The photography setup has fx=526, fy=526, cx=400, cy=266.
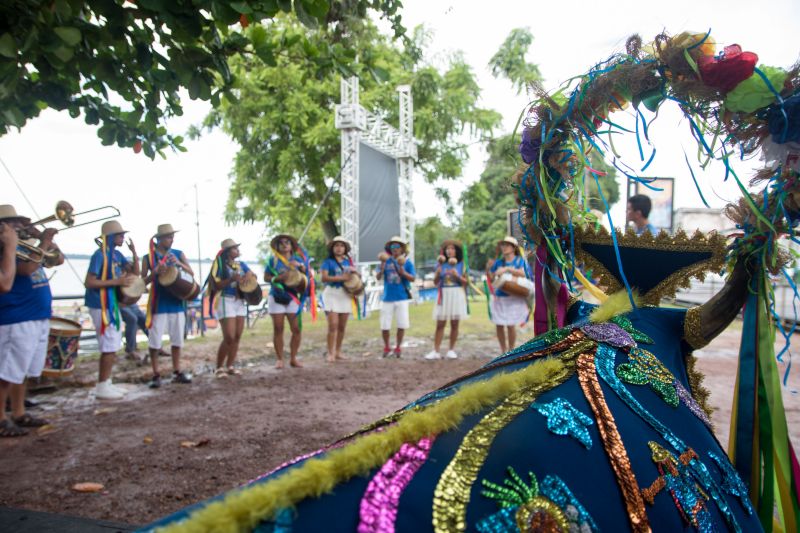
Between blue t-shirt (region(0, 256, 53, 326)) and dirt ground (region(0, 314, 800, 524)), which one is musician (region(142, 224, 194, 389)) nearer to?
dirt ground (region(0, 314, 800, 524))

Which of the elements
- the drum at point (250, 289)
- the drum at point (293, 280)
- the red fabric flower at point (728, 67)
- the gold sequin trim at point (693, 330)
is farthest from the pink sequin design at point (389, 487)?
the drum at point (293, 280)

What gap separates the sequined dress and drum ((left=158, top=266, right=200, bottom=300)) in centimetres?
590

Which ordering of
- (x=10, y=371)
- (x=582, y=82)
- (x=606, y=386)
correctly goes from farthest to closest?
(x=10, y=371) → (x=582, y=82) → (x=606, y=386)

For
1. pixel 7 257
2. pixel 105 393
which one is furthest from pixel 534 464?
pixel 105 393

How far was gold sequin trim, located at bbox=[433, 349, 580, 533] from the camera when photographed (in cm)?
91

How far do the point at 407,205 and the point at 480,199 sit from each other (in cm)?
496

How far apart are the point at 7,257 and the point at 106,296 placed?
5.73ft

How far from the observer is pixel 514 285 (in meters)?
7.96

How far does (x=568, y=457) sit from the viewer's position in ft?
3.67

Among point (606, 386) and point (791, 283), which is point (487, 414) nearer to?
point (606, 386)

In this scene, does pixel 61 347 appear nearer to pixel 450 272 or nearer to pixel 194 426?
pixel 194 426

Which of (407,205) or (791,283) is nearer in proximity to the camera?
(791,283)

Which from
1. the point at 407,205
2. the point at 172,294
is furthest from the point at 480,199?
the point at 172,294

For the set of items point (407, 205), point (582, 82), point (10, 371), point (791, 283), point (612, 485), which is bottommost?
point (10, 371)
